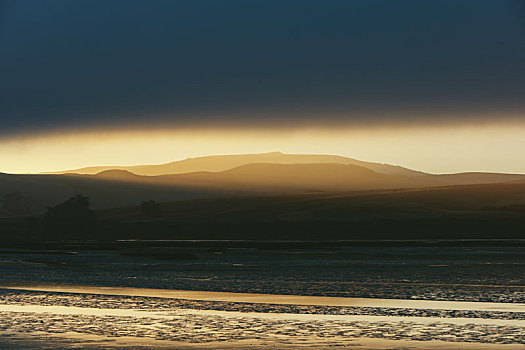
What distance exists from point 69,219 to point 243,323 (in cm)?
10861

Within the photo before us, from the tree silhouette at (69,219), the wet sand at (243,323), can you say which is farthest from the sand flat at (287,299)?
the tree silhouette at (69,219)

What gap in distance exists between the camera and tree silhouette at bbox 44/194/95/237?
126 meters

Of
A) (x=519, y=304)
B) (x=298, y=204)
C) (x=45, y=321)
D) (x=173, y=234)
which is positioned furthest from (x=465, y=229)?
(x=45, y=321)

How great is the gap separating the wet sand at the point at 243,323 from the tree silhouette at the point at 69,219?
98.6 meters

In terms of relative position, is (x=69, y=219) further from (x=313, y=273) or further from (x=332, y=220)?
(x=313, y=273)

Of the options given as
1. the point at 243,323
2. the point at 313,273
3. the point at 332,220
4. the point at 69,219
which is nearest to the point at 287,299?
the point at 243,323

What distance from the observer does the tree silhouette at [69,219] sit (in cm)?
12554

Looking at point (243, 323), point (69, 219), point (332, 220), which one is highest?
point (69, 219)

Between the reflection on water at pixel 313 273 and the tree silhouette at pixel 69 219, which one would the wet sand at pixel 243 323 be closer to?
the reflection on water at pixel 313 273

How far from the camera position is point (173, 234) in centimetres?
12281

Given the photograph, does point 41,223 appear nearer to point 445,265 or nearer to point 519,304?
point 445,265

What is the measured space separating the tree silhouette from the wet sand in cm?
9861

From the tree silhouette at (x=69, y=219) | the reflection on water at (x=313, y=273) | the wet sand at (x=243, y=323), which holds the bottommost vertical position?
the reflection on water at (x=313, y=273)

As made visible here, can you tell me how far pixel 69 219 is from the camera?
126562 millimetres
